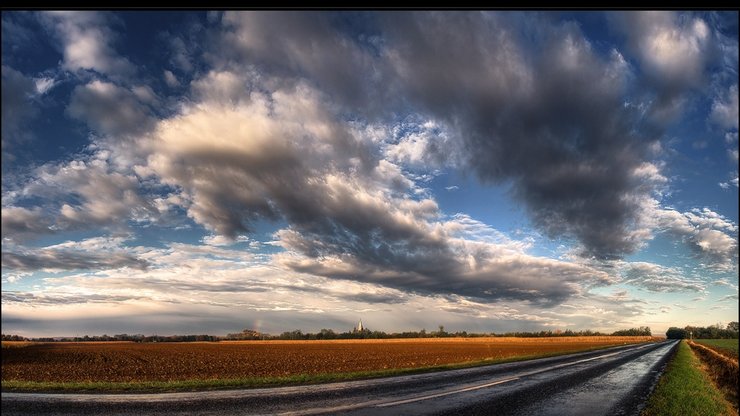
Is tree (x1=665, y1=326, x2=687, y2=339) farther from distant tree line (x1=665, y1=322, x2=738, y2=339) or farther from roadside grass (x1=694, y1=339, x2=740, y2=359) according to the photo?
roadside grass (x1=694, y1=339, x2=740, y2=359)

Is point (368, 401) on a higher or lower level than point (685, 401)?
higher

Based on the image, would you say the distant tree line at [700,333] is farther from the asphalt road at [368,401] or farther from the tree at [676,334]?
the asphalt road at [368,401]

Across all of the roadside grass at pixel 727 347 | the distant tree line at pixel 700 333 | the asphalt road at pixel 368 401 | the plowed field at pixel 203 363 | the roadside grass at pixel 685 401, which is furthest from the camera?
the distant tree line at pixel 700 333

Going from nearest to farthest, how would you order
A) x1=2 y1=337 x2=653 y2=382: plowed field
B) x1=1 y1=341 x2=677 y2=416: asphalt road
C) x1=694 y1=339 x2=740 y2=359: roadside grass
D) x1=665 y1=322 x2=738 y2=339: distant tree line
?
x1=1 y1=341 x2=677 y2=416: asphalt road < x1=2 y1=337 x2=653 y2=382: plowed field < x1=694 y1=339 x2=740 y2=359: roadside grass < x1=665 y1=322 x2=738 y2=339: distant tree line

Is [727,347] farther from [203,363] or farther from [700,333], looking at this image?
[700,333]

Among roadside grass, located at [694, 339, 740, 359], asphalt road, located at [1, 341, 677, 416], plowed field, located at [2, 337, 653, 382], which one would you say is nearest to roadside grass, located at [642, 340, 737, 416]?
asphalt road, located at [1, 341, 677, 416]

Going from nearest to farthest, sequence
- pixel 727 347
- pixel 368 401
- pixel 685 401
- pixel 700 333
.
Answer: pixel 368 401 → pixel 685 401 → pixel 727 347 → pixel 700 333

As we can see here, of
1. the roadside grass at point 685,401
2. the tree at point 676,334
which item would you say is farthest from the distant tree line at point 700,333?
the roadside grass at point 685,401

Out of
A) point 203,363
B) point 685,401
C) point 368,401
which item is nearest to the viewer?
point 368,401

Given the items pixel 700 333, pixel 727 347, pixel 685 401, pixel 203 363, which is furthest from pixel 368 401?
pixel 700 333
